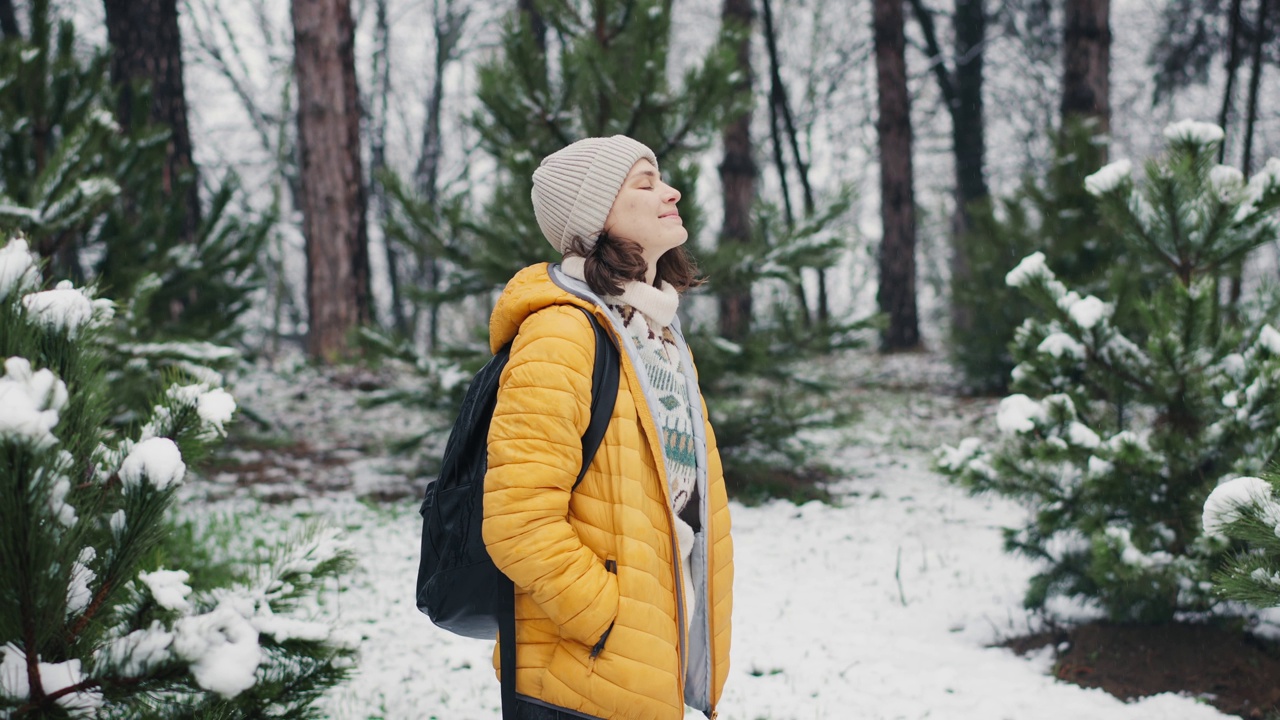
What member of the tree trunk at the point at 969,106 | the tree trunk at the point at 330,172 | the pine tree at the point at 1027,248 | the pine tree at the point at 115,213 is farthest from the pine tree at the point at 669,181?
the tree trunk at the point at 969,106

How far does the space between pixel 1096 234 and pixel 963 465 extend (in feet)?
13.5

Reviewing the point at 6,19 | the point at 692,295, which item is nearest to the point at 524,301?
the point at 692,295

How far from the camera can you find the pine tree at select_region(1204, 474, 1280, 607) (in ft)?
5.69

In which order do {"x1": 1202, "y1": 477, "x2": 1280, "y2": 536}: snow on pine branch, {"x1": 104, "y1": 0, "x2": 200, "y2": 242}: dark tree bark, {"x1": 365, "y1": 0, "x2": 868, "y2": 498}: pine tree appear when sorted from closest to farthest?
{"x1": 1202, "y1": 477, "x2": 1280, "y2": 536}: snow on pine branch → {"x1": 365, "y1": 0, "x2": 868, "y2": 498}: pine tree → {"x1": 104, "y1": 0, "x2": 200, "y2": 242}: dark tree bark

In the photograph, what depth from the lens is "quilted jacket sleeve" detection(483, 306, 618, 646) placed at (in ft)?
4.98

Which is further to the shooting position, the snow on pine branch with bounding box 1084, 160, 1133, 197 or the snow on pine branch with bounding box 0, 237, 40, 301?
the snow on pine branch with bounding box 1084, 160, 1133, 197

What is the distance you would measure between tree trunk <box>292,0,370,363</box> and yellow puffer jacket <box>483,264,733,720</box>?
19.1 ft

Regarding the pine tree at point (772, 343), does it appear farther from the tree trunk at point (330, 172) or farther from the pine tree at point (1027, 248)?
the tree trunk at point (330, 172)

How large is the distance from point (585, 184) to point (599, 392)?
44cm

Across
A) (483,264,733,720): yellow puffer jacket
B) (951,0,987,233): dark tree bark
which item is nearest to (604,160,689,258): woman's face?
(483,264,733,720): yellow puffer jacket

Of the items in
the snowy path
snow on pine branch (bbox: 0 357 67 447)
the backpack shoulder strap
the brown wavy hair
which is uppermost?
the brown wavy hair

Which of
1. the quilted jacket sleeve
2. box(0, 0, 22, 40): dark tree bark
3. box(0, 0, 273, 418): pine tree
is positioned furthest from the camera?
box(0, 0, 22, 40): dark tree bark

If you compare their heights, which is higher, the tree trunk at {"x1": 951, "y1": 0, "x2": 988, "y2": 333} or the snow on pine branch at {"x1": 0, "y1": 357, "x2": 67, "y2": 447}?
the tree trunk at {"x1": 951, "y1": 0, "x2": 988, "y2": 333}

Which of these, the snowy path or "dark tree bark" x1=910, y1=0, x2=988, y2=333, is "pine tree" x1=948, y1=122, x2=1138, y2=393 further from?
"dark tree bark" x1=910, y1=0, x2=988, y2=333
